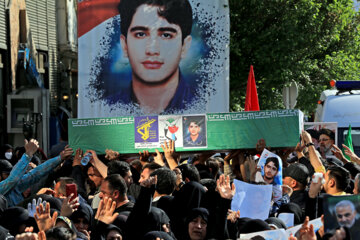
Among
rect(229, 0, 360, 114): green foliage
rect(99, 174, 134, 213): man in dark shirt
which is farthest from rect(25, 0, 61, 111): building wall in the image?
rect(99, 174, 134, 213): man in dark shirt

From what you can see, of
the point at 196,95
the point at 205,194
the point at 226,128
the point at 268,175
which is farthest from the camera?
the point at 196,95

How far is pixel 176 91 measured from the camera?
16922mm

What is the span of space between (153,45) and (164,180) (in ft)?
29.1

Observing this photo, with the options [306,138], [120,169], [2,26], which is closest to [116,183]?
[120,169]

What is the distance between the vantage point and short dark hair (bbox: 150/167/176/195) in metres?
8.30

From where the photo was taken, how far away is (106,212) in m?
7.01

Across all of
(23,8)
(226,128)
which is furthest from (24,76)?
(226,128)

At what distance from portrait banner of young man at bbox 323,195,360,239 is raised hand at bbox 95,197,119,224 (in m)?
1.77

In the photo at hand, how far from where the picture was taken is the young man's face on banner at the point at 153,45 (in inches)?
667

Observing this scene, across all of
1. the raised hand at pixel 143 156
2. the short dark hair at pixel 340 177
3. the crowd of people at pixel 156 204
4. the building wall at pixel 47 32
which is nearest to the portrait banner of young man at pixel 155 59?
the raised hand at pixel 143 156

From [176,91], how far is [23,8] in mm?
12336

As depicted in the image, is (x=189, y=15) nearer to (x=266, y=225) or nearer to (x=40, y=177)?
(x=40, y=177)

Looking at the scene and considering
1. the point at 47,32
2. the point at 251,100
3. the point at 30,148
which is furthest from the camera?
the point at 47,32

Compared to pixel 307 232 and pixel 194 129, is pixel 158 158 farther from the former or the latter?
pixel 307 232
